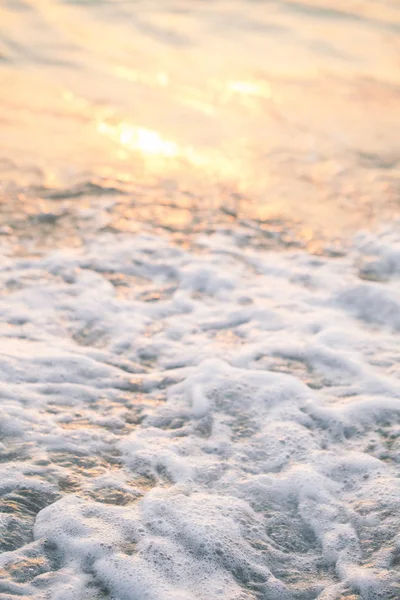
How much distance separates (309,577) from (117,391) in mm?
1292

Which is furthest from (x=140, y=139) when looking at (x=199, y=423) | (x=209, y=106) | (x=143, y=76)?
(x=199, y=423)

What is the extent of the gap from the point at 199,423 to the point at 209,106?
4.00 metres

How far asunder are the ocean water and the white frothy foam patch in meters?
0.01

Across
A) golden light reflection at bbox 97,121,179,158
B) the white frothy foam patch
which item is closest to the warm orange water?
golden light reflection at bbox 97,121,179,158

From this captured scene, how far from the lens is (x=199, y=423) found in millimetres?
3189

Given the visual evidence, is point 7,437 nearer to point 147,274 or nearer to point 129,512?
point 129,512

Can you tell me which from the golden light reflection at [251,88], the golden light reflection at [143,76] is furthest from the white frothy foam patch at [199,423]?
the golden light reflection at [143,76]

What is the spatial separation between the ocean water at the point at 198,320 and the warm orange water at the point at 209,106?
1.1 inches

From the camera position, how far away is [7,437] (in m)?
2.96

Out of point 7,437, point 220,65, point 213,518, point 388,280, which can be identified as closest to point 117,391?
point 7,437

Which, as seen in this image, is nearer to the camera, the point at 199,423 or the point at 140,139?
the point at 199,423

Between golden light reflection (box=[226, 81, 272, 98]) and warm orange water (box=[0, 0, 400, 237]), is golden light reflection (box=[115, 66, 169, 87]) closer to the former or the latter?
warm orange water (box=[0, 0, 400, 237])

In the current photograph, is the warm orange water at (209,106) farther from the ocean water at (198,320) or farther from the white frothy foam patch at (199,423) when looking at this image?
the white frothy foam patch at (199,423)

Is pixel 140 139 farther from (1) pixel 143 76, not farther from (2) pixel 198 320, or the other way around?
(2) pixel 198 320
